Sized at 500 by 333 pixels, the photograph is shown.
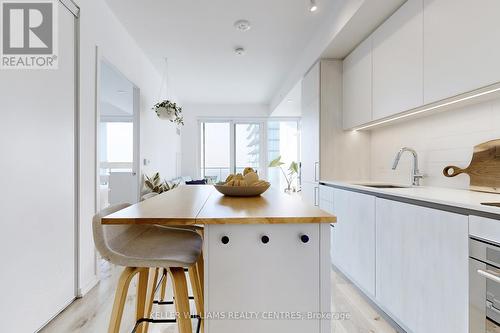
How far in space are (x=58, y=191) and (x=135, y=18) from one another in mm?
2012

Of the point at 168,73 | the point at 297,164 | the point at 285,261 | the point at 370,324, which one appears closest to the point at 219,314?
the point at 285,261

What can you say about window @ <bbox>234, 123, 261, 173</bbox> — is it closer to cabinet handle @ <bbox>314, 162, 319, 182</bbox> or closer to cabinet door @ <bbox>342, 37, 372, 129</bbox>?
cabinet handle @ <bbox>314, 162, 319, 182</bbox>

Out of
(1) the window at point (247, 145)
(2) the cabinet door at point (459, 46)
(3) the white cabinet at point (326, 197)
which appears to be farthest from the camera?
(1) the window at point (247, 145)

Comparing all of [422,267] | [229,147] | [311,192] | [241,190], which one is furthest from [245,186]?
[229,147]

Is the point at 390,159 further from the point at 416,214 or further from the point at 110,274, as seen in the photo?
the point at 110,274

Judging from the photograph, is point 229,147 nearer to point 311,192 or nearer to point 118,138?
point 118,138

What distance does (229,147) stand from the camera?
6.89 meters

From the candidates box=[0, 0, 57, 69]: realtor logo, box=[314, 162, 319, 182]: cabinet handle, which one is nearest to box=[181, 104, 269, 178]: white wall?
box=[314, 162, 319, 182]: cabinet handle

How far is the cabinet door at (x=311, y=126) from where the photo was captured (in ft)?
10.3

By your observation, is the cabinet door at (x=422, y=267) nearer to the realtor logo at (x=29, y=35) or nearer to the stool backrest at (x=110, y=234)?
the stool backrest at (x=110, y=234)

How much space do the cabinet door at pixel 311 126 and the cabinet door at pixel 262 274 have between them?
225cm

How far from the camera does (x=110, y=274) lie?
2650mm

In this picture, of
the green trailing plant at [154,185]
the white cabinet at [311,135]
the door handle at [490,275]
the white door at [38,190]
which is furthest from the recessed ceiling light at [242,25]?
the door handle at [490,275]

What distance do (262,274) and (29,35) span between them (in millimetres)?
2211
